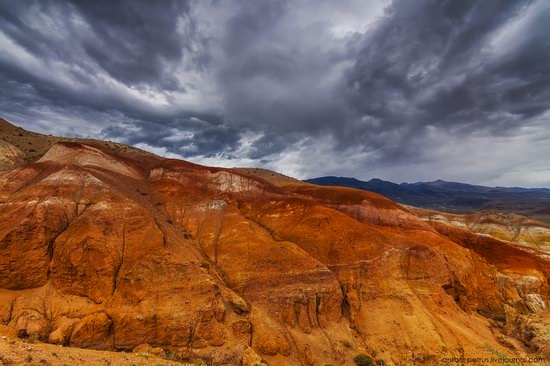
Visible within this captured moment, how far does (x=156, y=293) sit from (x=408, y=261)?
34331 millimetres

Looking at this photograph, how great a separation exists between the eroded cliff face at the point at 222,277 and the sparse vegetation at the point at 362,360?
579mm

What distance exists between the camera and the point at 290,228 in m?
51.2

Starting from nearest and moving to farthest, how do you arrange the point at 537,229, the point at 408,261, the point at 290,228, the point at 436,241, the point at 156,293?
Result: the point at 156,293 < the point at 408,261 < the point at 290,228 < the point at 436,241 < the point at 537,229

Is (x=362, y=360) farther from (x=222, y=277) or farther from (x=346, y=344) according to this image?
(x=222, y=277)

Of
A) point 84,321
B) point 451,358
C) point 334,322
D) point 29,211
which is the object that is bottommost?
point 451,358

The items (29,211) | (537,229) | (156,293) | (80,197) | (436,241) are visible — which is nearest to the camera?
(156,293)

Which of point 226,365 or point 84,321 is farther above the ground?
point 84,321

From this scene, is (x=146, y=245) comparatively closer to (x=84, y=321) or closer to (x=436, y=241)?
(x=84, y=321)

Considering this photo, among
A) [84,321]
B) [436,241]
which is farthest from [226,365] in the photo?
[436,241]

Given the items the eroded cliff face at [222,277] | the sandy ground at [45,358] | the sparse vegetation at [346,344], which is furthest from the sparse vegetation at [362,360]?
the sandy ground at [45,358]

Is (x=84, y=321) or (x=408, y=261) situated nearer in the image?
(x=84, y=321)

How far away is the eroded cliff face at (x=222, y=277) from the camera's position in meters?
29.4

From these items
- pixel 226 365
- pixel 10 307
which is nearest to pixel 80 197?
pixel 10 307

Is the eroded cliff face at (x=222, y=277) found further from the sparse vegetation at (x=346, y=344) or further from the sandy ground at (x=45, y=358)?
the sandy ground at (x=45, y=358)
